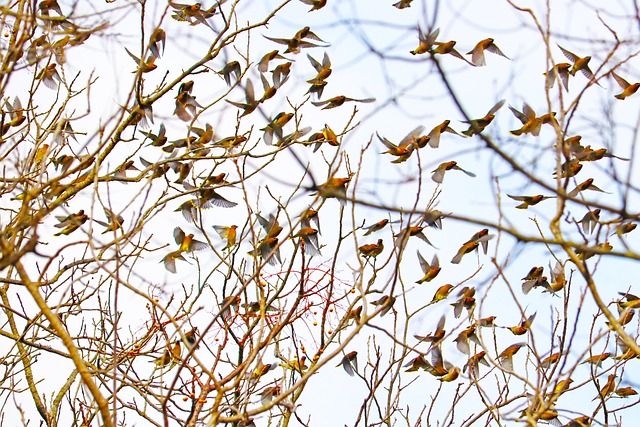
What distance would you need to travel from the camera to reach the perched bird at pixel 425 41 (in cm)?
213

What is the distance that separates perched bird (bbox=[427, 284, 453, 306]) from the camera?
3410 mm

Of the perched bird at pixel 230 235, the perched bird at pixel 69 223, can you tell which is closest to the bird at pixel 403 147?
the perched bird at pixel 230 235

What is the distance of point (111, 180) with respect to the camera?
3.88 meters

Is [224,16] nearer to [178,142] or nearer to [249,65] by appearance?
[249,65]

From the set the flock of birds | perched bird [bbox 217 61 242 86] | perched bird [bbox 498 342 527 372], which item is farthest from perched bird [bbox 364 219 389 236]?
perched bird [bbox 217 61 242 86]

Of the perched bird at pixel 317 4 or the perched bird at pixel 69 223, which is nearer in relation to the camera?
the perched bird at pixel 69 223

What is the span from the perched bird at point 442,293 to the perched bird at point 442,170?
1.67ft

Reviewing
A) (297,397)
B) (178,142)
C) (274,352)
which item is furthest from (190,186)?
(297,397)

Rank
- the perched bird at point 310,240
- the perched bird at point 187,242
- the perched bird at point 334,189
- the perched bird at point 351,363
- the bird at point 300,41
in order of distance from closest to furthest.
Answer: the perched bird at point 334,189 < the perched bird at point 310,240 < the perched bird at point 187,242 < the perched bird at point 351,363 < the bird at point 300,41

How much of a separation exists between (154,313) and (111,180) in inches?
37.1

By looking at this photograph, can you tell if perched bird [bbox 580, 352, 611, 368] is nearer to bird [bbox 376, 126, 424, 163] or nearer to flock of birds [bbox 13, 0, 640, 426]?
flock of birds [bbox 13, 0, 640, 426]

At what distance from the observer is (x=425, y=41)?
2.18m

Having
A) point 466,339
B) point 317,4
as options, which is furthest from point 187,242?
point 317,4

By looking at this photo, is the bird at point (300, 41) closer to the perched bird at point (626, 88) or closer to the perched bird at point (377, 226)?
the perched bird at point (377, 226)
